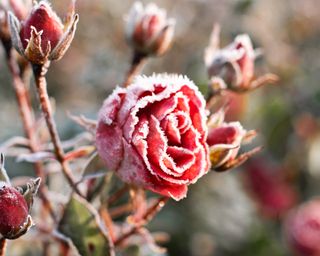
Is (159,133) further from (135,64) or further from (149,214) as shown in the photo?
(135,64)

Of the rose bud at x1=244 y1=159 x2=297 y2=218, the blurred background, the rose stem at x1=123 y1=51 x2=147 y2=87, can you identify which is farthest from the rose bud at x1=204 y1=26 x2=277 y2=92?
the rose bud at x1=244 y1=159 x2=297 y2=218

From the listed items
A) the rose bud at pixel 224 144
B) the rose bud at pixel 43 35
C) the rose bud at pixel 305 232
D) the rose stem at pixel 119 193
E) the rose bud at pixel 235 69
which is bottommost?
the rose bud at pixel 305 232

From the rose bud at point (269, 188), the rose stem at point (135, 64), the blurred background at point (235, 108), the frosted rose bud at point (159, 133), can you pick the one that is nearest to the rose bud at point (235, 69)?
the rose stem at point (135, 64)

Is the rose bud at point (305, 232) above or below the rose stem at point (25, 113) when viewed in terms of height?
below

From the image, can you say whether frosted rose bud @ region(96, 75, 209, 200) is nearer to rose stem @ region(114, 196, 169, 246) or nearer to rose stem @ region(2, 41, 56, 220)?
rose stem @ region(114, 196, 169, 246)

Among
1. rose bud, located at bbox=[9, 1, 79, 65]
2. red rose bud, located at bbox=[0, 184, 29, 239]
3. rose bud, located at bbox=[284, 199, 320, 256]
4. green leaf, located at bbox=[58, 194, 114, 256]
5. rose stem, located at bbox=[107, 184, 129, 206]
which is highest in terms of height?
rose bud, located at bbox=[9, 1, 79, 65]

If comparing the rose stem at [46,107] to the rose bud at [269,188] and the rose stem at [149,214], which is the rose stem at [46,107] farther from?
the rose bud at [269,188]
